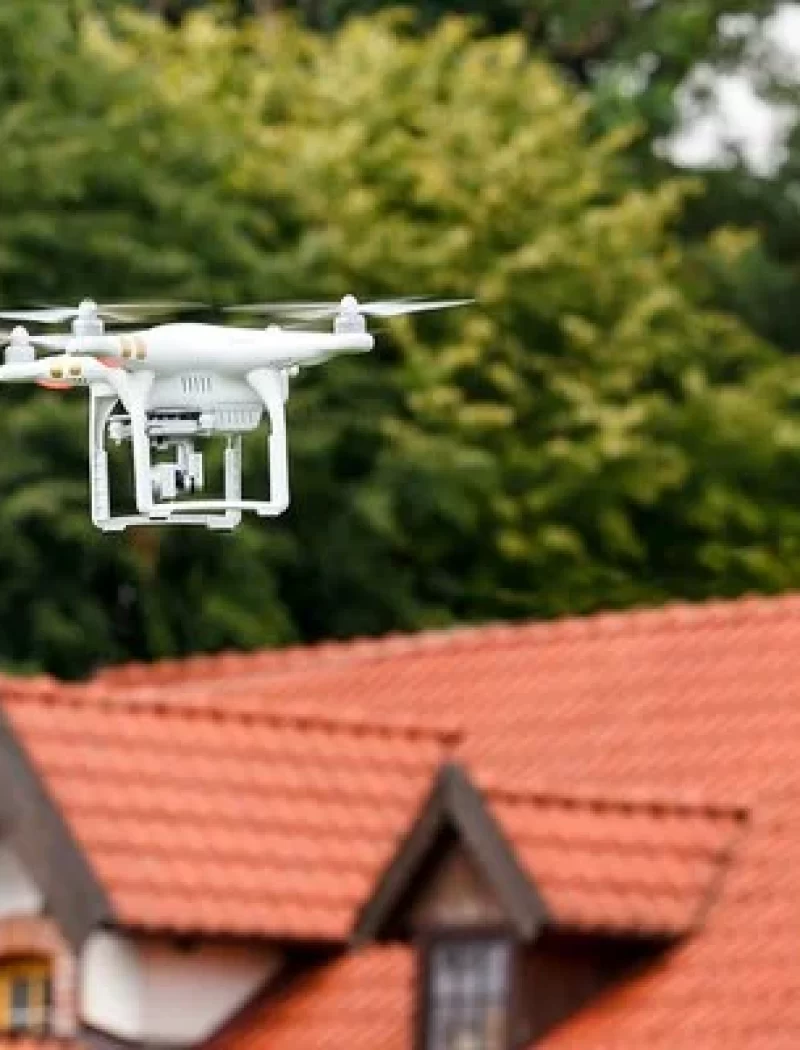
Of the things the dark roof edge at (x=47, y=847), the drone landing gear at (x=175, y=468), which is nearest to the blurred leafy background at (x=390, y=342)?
the dark roof edge at (x=47, y=847)

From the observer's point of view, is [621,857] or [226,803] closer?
[621,857]

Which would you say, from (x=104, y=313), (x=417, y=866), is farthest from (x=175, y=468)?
(x=417, y=866)

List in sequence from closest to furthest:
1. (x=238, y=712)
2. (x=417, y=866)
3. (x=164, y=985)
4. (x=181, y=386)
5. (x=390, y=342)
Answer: (x=181, y=386), (x=417, y=866), (x=164, y=985), (x=238, y=712), (x=390, y=342)

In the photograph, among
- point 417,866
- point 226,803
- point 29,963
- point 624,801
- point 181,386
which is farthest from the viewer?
point 226,803

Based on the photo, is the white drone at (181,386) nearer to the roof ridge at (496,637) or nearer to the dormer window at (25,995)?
the dormer window at (25,995)

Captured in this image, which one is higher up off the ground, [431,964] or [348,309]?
[431,964]

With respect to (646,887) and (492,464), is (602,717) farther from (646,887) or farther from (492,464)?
(492,464)

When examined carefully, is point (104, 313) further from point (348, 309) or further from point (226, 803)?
point (226, 803)
